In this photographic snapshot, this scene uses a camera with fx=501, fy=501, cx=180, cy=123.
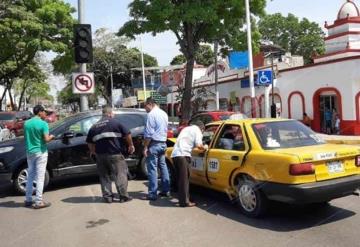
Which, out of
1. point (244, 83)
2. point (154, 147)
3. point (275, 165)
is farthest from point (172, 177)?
point (244, 83)

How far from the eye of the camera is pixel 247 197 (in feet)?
24.1

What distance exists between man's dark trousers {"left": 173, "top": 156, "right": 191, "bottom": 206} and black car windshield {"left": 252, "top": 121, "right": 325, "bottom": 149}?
1.38 m

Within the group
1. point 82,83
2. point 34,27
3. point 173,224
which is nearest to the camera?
point 173,224

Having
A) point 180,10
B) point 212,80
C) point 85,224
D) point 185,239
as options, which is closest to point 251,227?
point 185,239

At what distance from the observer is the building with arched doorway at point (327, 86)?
24.8 metres

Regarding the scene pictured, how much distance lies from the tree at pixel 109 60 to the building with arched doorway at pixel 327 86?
29964 mm

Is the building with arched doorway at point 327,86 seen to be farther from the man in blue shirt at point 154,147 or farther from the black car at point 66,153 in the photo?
the man in blue shirt at point 154,147

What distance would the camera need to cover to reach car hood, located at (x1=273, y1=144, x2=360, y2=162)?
6672 millimetres

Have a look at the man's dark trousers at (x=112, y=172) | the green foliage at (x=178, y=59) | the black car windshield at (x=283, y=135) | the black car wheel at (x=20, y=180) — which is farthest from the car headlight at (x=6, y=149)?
the green foliage at (x=178, y=59)

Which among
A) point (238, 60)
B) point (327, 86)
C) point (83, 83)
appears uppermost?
point (238, 60)

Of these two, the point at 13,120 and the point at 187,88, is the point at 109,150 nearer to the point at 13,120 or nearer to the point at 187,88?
the point at 187,88

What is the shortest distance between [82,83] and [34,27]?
16783 millimetres

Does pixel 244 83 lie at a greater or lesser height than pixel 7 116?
greater

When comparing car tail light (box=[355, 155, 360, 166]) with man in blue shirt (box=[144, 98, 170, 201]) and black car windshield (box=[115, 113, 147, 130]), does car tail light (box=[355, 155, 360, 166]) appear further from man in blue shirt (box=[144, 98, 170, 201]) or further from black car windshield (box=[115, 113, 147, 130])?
black car windshield (box=[115, 113, 147, 130])
